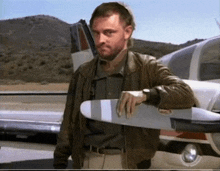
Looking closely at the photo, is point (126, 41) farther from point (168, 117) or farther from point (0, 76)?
point (0, 76)

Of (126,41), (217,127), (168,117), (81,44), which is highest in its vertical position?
(126,41)

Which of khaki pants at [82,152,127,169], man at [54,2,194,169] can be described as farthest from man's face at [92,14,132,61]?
khaki pants at [82,152,127,169]

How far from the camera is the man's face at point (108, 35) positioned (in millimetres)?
1677

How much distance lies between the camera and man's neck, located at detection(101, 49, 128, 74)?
1.76 metres

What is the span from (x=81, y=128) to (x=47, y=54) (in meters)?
48.9

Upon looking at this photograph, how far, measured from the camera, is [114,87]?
1.74 metres

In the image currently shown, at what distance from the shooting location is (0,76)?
4031cm

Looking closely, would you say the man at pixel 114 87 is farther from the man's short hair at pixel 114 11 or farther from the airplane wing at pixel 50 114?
the airplane wing at pixel 50 114

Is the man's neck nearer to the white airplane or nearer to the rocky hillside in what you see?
the white airplane

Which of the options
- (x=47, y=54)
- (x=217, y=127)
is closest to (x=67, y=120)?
(x=217, y=127)

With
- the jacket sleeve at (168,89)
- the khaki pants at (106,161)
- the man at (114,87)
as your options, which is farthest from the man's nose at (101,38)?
the khaki pants at (106,161)

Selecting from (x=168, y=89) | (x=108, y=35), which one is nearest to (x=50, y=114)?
(x=108, y=35)

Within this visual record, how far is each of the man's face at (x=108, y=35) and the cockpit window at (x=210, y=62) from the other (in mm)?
2315

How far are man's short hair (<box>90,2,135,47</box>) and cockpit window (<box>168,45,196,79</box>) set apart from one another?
262cm
